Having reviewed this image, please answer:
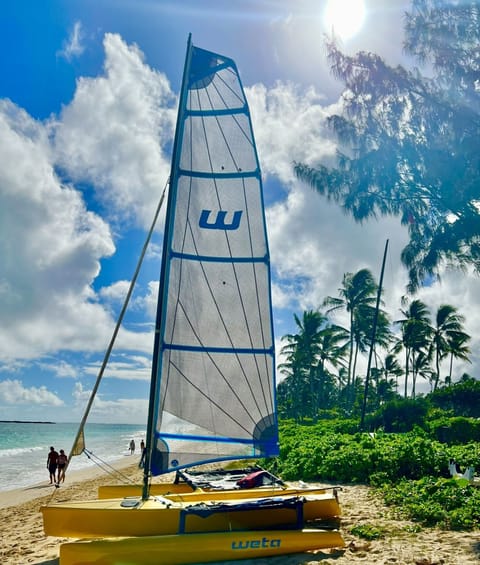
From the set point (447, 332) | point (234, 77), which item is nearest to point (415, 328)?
point (447, 332)

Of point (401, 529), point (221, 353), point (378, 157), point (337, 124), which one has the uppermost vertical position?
point (337, 124)

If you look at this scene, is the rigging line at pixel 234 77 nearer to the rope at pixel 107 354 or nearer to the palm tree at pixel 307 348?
the rope at pixel 107 354

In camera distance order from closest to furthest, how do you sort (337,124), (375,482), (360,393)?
(375,482) < (337,124) < (360,393)

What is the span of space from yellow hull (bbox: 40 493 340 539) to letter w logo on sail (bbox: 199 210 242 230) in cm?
444

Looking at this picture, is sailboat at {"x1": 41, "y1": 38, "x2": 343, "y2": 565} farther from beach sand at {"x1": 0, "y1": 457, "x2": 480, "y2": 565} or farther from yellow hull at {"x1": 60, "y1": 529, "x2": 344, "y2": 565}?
beach sand at {"x1": 0, "y1": 457, "x2": 480, "y2": 565}

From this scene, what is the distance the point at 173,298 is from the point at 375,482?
637 centimetres

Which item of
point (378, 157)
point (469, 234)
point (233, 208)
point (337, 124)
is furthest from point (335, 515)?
point (337, 124)

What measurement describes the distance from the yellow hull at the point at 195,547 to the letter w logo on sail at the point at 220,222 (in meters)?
4.82

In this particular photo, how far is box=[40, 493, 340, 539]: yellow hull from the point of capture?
645cm

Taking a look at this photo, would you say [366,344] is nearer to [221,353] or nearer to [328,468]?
[328,468]

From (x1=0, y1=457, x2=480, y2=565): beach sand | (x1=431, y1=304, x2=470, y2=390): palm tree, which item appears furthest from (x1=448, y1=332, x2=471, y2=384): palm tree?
(x1=0, y1=457, x2=480, y2=565): beach sand

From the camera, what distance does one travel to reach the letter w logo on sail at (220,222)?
8.45 m

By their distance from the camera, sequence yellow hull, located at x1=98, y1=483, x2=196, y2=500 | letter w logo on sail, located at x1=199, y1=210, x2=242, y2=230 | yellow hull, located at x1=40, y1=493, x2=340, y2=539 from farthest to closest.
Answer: yellow hull, located at x1=98, y1=483, x2=196, y2=500 → letter w logo on sail, located at x1=199, y1=210, x2=242, y2=230 → yellow hull, located at x1=40, y1=493, x2=340, y2=539

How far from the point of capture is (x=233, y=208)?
28.5 ft
